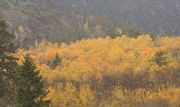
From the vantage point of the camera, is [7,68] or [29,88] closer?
[29,88]

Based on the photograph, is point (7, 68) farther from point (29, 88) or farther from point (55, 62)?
point (55, 62)

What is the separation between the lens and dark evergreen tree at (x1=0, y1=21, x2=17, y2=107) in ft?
98.8

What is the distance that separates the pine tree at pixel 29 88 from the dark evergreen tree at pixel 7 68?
1444 millimetres

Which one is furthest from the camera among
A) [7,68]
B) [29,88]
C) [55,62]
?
[55,62]

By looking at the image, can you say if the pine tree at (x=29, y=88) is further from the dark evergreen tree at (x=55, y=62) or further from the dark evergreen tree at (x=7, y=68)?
the dark evergreen tree at (x=55, y=62)

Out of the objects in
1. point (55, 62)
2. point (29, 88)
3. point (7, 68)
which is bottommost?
point (29, 88)

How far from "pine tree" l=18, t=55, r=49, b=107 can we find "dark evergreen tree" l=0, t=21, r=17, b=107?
1.44 metres

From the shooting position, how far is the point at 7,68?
102ft

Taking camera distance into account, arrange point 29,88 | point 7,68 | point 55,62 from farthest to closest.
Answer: point 55,62 → point 7,68 → point 29,88

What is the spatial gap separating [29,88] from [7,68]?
3362 millimetres

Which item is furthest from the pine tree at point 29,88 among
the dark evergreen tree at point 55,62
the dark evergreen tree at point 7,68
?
the dark evergreen tree at point 55,62

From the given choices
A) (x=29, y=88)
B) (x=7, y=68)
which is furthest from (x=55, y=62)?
(x=29, y=88)

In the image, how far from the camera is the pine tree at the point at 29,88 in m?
28.4

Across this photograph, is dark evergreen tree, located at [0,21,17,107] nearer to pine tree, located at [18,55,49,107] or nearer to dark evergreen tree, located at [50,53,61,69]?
pine tree, located at [18,55,49,107]
